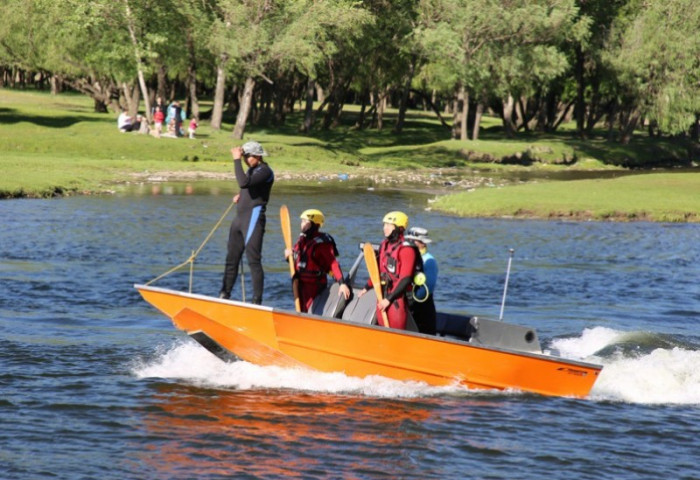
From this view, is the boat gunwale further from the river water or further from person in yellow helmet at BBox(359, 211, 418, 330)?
the river water

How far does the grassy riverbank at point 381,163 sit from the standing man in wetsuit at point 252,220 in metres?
21.8

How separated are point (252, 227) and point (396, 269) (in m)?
2.31

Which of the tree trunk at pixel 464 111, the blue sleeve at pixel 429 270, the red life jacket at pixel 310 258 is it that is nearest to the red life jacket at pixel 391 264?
the blue sleeve at pixel 429 270

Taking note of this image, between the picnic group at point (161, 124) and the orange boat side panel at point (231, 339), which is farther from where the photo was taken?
the picnic group at point (161, 124)

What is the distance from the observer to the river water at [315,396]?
12.1 meters

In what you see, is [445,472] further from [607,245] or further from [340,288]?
[607,245]

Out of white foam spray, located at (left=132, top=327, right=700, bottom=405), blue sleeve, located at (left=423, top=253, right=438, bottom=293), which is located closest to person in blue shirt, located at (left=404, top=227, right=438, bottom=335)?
blue sleeve, located at (left=423, top=253, right=438, bottom=293)

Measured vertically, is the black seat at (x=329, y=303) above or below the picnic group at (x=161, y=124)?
below

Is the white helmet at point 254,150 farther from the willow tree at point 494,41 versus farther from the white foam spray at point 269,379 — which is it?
the willow tree at point 494,41

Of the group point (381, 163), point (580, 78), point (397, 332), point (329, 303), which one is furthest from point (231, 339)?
point (580, 78)

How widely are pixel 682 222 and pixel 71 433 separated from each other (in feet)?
88.4

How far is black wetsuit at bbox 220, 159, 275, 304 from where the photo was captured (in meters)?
15.5

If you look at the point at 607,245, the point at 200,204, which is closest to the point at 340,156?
the point at 200,204

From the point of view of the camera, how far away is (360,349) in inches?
568
